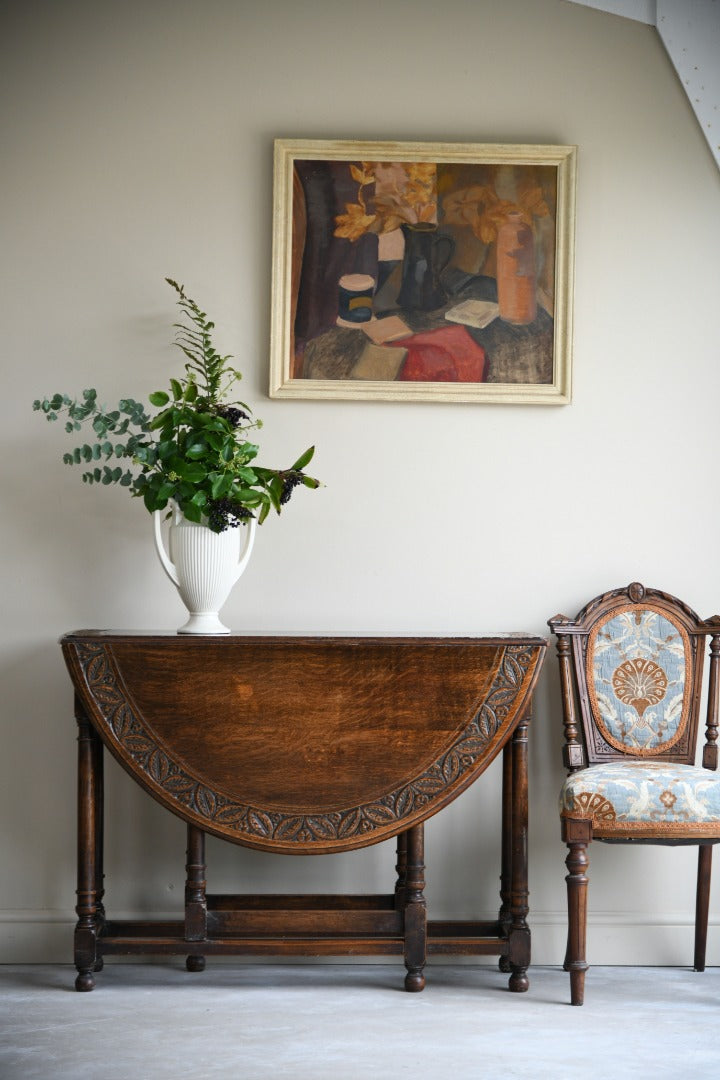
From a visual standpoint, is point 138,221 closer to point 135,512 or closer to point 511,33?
point 135,512

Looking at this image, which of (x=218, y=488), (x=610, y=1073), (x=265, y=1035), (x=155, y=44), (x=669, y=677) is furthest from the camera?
(x=155, y=44)

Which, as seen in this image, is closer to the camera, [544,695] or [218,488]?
[218,488]

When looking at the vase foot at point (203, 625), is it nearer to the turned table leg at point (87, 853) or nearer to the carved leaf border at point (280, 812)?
the carved leaf border at point (280, 812)

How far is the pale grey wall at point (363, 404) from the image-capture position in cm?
281

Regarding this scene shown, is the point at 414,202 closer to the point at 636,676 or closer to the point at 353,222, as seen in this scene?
the point at 353,222

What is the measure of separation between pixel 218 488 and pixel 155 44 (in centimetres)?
137

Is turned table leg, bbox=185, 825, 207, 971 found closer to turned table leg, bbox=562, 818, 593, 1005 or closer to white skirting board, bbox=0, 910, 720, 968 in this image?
white skirting board, bbox=0, 910, 720, 968

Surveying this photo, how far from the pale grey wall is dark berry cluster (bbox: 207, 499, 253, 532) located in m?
0.37

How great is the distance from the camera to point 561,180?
112 inches

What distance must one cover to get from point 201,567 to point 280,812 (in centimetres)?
62

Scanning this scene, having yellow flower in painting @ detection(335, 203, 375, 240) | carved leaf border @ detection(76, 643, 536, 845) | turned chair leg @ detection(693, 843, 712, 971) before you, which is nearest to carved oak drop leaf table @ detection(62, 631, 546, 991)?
carved leaf border @ detection(76, 643, 536, 845)

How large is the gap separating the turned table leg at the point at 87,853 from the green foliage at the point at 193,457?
0.57 m

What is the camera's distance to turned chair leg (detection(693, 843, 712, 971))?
2.65m

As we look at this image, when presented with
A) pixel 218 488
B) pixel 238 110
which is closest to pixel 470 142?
pixel 238 110
